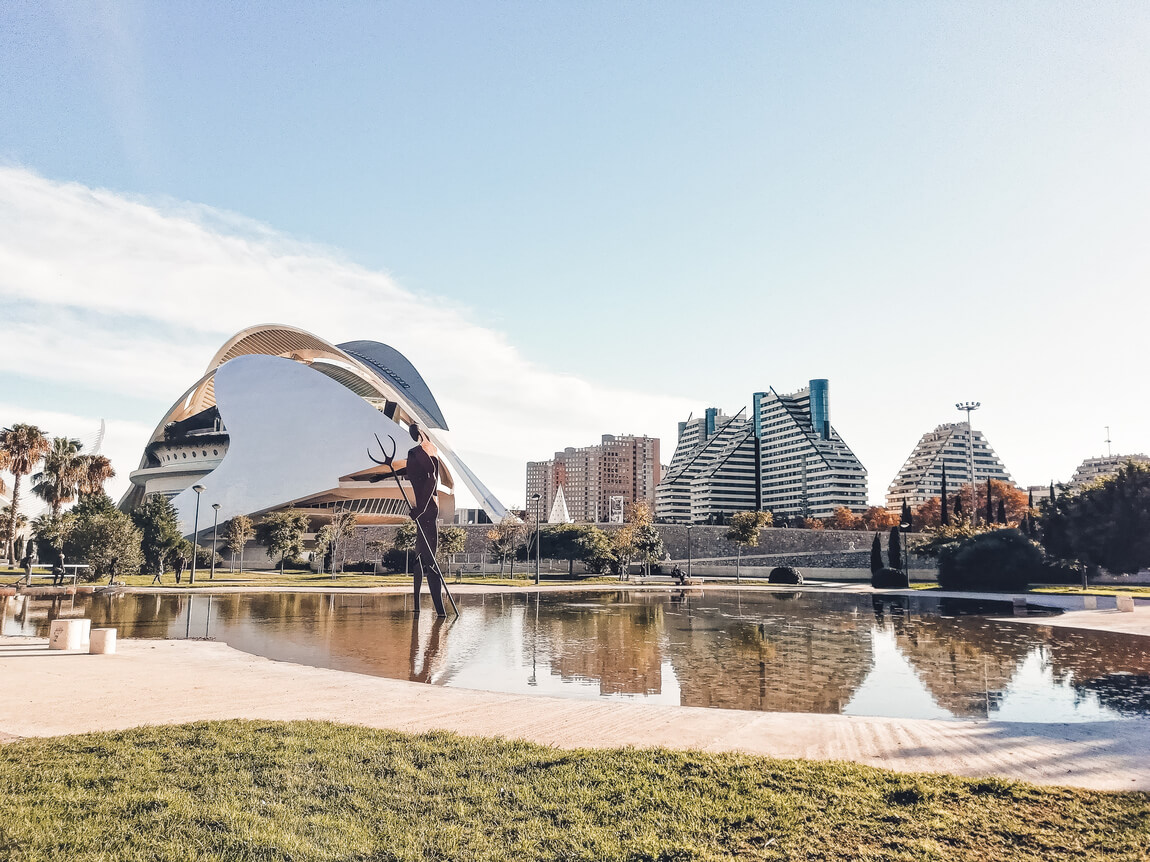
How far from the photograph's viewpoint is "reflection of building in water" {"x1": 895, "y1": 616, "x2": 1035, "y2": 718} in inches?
400

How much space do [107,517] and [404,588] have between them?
12.9 meters

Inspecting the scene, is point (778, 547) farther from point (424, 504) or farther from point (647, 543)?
point (424, 504)

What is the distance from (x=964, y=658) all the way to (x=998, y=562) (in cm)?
2381

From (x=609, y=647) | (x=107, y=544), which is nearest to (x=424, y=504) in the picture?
(x=609, y=647)

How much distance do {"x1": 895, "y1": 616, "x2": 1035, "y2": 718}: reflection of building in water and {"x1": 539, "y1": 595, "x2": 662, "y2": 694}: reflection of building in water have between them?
12.8 ft

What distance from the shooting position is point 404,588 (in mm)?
33344

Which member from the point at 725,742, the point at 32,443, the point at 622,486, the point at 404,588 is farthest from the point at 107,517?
the point at 622,486

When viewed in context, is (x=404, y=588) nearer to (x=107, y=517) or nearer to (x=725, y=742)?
(x=107, y=517)

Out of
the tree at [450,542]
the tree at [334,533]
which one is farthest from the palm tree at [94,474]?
the tree at [450,542]

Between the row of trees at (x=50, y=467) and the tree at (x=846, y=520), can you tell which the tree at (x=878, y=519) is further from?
the row of trees at (x=50, y=467)

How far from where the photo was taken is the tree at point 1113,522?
31969 millimetres

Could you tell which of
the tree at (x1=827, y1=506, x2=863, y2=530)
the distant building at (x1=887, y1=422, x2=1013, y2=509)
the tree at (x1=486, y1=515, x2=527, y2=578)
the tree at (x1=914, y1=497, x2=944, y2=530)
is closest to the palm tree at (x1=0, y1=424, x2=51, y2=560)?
the tree at (x1=486, y1=515, x2=527, y2=578)

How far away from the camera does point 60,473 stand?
39.3m

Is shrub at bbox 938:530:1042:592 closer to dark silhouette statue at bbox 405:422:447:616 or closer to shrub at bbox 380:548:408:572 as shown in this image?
dark silhouette statue at bbox 405:422:447:616
